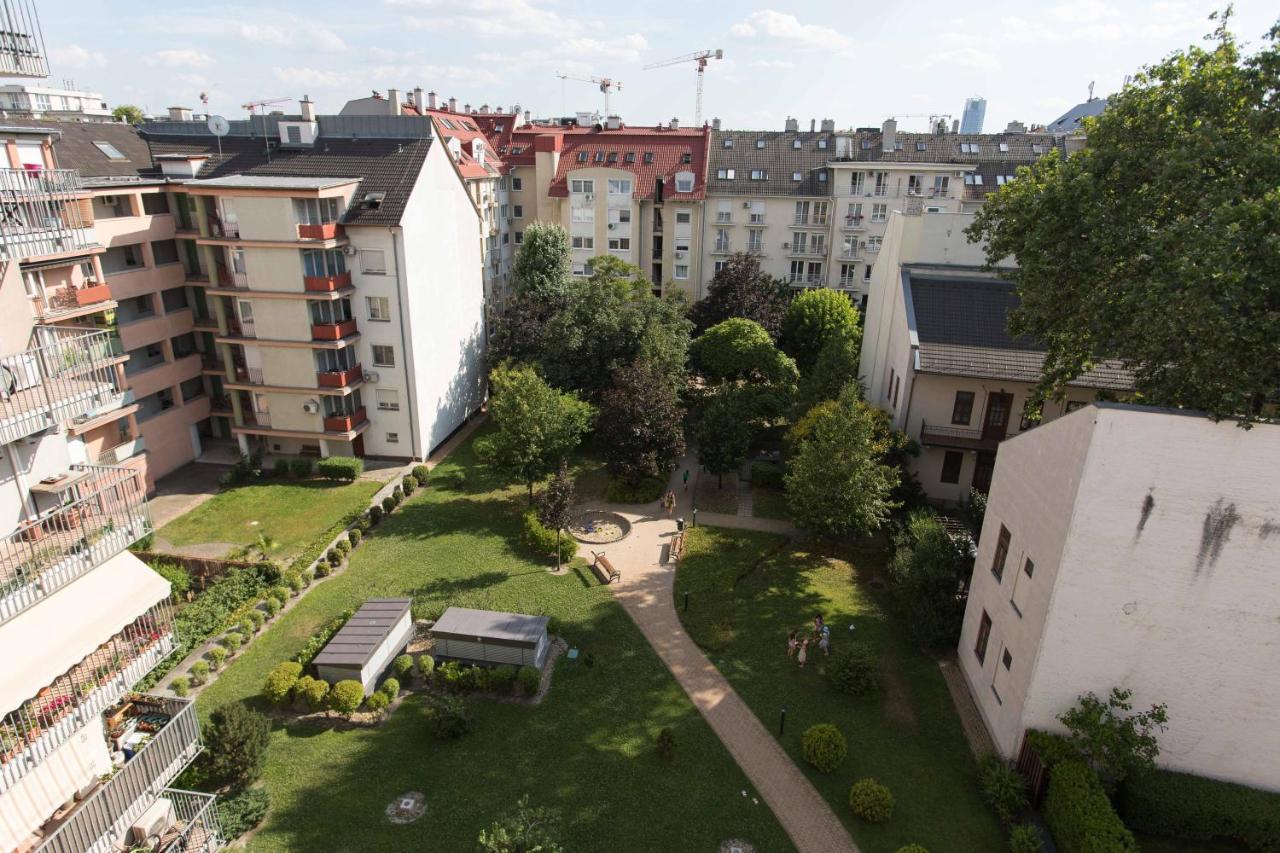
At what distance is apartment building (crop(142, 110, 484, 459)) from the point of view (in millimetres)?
36656

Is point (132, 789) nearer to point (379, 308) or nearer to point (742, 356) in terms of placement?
point (379, 308)

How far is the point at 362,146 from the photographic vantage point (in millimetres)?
41281

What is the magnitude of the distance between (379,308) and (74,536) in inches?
1017

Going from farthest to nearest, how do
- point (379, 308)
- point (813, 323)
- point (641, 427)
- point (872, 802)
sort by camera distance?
point (813, 323) < point (379, 308) < point (641, 427) < point (872, 802)

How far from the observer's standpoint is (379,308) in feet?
128

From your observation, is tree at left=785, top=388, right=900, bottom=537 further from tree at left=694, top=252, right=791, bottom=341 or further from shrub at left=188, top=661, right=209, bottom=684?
shrub at left=188, top=661, right=209, bottom=684

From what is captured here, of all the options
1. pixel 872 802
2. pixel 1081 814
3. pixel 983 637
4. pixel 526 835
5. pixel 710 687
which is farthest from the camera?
pixel 710 687

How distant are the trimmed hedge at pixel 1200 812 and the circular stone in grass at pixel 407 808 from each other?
61.1 ft

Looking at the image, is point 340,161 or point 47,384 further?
point 340,161

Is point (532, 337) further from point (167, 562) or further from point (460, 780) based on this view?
point (460, 780)

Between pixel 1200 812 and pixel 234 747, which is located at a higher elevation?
pixel 234 747

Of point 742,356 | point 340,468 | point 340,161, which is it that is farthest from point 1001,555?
point 340,161

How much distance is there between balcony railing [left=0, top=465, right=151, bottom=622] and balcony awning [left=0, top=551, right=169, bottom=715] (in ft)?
1.53

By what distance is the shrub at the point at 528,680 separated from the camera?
2377 cm
